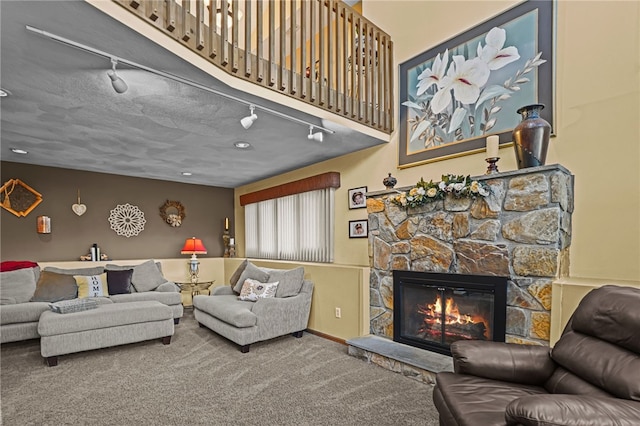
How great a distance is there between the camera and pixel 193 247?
239 inches

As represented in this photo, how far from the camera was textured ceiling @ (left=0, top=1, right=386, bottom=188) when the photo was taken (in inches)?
76.7

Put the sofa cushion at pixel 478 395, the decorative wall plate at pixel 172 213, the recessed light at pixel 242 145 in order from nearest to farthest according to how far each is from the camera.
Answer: the sofa cushion at pixel 478 395
the recessed light at pixel 242 145
the decorative wall plate at pixel 172 213

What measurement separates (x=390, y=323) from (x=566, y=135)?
2.25 m

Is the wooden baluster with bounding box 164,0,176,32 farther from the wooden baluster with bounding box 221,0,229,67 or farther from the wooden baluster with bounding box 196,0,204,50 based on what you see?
the wooden baluster with bounding box 221,0,229,67

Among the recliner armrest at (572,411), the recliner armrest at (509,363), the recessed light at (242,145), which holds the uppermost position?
the recessed light at (242,145)

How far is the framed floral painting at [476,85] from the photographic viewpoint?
2828mm

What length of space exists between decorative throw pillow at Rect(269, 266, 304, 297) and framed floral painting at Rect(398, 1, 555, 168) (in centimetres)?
186

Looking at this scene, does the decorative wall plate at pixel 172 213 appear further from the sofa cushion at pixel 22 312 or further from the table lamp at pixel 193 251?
the sofa cushion at pixel 22 312

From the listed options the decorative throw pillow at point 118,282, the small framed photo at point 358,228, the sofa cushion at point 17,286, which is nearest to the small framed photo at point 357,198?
the small framed photo at point 358,228

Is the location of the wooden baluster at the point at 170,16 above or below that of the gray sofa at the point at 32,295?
above

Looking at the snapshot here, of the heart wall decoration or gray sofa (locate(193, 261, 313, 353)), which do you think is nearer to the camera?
gray sofa (locate(193, 261, 313, 353))

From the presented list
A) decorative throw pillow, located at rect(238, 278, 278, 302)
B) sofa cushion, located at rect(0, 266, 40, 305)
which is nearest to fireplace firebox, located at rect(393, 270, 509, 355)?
decorative throw pillow, located at rect(238, 278, 278, 302)

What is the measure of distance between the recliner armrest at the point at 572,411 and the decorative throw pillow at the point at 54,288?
4951mm

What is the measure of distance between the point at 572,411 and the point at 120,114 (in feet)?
12.0
